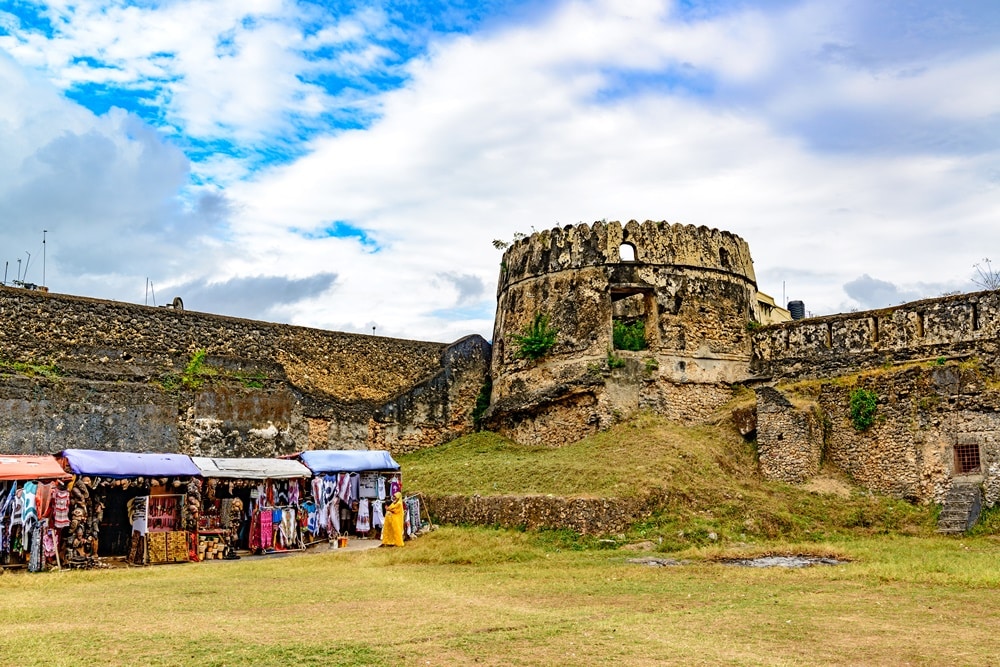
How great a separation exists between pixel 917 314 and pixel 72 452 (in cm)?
1605

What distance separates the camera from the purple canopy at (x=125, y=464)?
16.5 metres

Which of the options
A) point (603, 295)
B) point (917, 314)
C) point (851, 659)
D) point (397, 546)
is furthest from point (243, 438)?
point (851, 659)

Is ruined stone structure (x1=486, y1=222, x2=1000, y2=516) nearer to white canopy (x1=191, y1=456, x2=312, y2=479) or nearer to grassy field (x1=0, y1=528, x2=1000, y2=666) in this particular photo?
grassy field (x1=0, y1=528, x2=1000, y2=666)

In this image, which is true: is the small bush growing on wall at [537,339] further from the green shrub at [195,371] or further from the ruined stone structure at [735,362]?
the green shrub at [195,371]

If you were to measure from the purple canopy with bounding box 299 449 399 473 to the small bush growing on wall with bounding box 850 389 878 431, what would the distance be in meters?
9.29

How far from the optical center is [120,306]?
22219mm

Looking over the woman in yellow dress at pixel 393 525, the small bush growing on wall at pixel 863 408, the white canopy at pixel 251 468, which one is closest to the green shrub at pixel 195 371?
the white canopy at pixel 251 468

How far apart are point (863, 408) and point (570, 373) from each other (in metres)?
6.32

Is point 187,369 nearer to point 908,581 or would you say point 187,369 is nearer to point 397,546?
point 397,546

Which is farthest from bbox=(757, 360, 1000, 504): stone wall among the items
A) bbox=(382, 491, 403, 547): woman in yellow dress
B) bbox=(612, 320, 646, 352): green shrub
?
bbox=(382, 491, 403, 547): woman in yellow dress

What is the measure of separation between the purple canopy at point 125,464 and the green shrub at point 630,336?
10.3 meters

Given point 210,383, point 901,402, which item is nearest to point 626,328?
point 901,402

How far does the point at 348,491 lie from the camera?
66.1ft

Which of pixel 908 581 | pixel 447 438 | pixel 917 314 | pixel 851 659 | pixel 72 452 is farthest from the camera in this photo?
pixel 447 438
